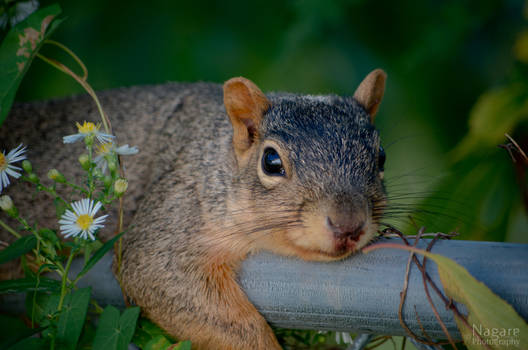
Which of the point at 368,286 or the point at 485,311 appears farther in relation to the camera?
the point at 368,286

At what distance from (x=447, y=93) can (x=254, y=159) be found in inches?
53.0

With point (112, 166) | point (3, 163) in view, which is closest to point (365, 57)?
point (112, 166)

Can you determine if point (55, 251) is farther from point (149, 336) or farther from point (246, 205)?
point (246, 205)

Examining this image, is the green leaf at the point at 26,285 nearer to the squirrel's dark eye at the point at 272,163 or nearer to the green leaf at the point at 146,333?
the green leaf at the point at 146,333

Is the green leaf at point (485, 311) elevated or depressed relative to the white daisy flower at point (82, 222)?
depressed

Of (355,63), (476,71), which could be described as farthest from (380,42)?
(476,71)

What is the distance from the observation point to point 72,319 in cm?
92

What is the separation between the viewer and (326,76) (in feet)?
7.98

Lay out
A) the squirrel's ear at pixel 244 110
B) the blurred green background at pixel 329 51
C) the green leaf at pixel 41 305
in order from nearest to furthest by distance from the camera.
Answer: the green leaf at pixel 41 305
the squirrel's ear at pixel 244 110
the blurred green background at pixel 329 51

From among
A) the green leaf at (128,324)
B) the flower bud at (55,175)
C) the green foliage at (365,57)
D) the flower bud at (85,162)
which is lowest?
the green leaf at (128,324)

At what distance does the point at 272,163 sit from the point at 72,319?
639mm

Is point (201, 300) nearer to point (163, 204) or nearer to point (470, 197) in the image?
point (163, 204)

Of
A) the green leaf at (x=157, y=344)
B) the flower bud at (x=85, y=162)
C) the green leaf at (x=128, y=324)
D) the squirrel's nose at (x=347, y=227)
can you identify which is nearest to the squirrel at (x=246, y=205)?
the squirrel's nose at (x=347, y=227)

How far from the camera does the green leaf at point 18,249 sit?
0.93 meters
